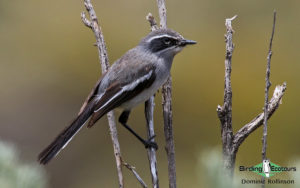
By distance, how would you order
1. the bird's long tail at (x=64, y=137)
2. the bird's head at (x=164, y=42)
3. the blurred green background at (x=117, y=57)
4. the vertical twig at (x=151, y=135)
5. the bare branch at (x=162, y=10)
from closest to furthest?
the vertical twig at (x=151, y=135) < the bird's long tail at (x=64, y=137) < the bare branch at (x=162, y=10) < the bird's head at (x=164, y=42) < the blurred green background at (x=117, y=57)

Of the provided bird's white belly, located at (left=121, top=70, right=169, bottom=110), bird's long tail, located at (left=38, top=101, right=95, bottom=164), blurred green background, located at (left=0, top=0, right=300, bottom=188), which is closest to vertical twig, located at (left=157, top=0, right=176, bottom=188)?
bird's white belly, located at (left=121, top=70, right=169, bottom=110)

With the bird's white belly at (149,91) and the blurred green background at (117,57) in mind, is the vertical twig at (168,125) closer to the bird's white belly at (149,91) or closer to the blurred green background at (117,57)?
the bird's white belly at (149,91)

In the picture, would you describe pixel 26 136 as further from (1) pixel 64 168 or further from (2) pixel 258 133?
(2) pixel 258 133

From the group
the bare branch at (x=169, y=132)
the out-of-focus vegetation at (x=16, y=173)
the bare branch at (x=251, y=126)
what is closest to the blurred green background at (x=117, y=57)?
the bare branch at (x=169, y=132)

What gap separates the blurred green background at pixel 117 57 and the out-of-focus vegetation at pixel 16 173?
4.32 meters

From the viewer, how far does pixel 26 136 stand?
7004 mm

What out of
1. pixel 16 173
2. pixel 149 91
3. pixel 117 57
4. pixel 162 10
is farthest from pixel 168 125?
pixel 117 57

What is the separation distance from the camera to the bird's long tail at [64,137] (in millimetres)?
3123

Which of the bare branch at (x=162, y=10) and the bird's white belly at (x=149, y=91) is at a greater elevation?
the bare branch at (x=162, y=10)

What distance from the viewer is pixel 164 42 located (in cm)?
406

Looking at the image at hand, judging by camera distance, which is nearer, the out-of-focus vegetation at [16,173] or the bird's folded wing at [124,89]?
the out-of-focus vegetation at [16,173]

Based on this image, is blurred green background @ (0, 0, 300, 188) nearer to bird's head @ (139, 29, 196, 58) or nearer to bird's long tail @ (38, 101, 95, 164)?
bird's head @ (139, 29, 196, 58)

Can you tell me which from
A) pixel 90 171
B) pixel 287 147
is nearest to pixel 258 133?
pixel 287 147

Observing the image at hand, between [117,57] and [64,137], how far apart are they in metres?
3.84
